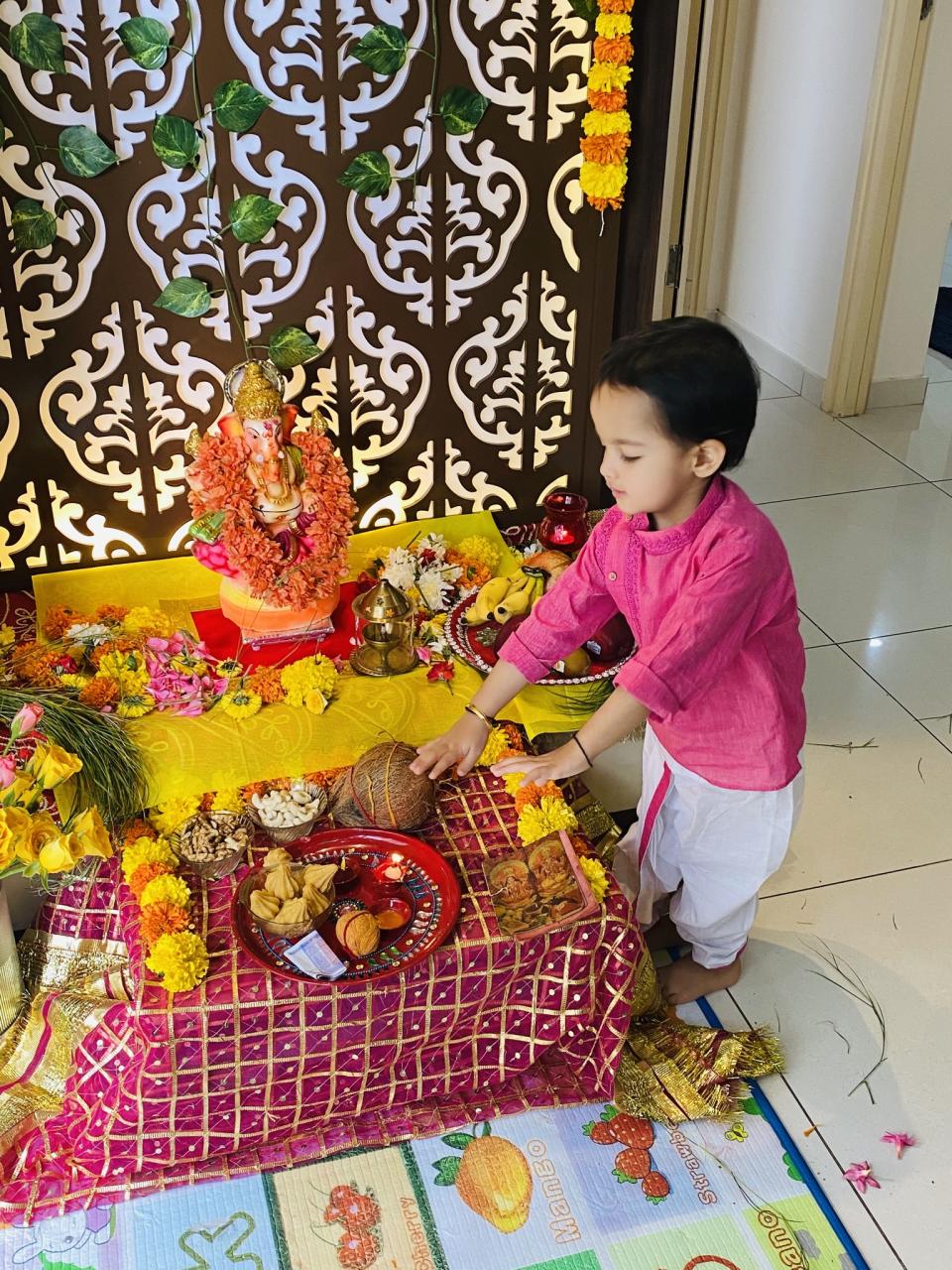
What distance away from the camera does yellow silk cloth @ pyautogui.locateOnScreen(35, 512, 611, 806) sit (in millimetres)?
1997

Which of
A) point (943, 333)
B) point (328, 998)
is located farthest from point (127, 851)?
point (943, 333)

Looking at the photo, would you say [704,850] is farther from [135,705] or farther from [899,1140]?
[135,705]

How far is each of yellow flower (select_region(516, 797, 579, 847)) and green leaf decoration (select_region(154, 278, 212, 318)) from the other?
1081 millimetres

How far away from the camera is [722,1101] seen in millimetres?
1849

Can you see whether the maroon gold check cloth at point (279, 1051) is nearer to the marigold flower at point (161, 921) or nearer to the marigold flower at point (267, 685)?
the marigold flower at point (161, 921)

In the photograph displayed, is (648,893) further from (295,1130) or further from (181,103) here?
(181,103)

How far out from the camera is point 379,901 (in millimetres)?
1825

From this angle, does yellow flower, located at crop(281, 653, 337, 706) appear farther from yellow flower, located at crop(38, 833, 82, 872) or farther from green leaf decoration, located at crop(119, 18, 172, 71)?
green leaf decoration, located at crop(119, 18, 172, 71)

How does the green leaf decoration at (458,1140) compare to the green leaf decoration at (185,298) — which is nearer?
the green leaf decoration at (458,1140)

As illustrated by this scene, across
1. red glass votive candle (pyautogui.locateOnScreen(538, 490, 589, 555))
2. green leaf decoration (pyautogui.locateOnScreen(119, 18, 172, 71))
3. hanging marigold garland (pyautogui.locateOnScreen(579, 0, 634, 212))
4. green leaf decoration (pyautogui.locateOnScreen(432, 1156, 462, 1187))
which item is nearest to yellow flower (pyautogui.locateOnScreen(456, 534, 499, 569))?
red glass votive candle (pyautogui.locateOnScreen(538, 490, 589, 555))

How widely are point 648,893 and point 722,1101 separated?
37cm

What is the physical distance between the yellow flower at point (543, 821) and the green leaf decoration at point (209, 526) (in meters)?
0.72

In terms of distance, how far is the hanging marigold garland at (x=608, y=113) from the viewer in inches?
85.3

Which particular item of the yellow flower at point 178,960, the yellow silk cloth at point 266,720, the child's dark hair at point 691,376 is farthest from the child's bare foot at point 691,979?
the child's dark hair at point 691,376
